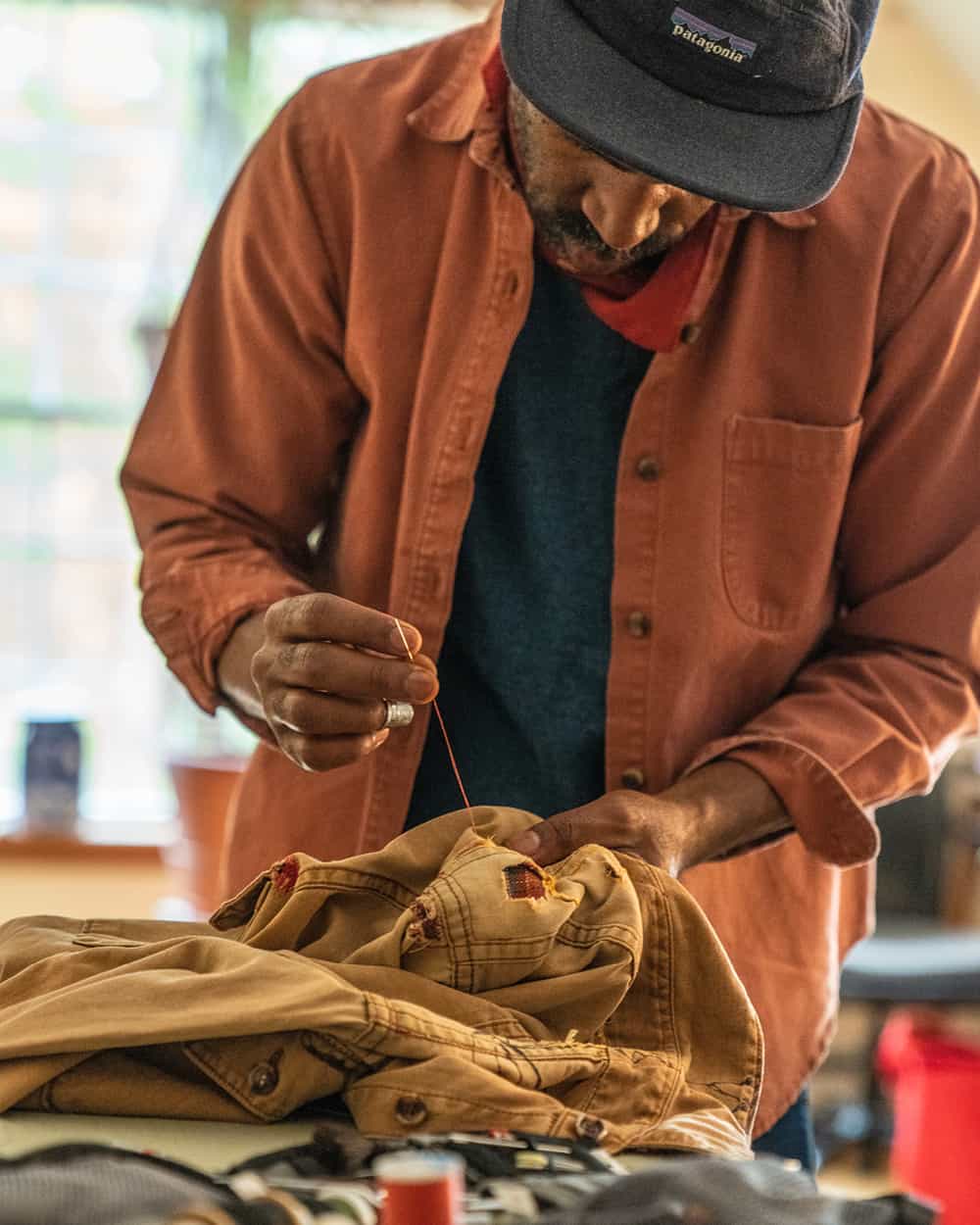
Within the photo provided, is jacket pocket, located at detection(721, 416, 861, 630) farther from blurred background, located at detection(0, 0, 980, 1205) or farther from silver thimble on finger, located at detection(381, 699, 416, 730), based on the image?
blurred background, located at detection(0, 0, 980, 1205)

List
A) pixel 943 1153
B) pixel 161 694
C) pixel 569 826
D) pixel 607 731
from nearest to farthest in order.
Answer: pixel 569 826 → pixel 607 731 → pixel 943 1153 → pixel 161 694

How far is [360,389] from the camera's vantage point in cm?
160

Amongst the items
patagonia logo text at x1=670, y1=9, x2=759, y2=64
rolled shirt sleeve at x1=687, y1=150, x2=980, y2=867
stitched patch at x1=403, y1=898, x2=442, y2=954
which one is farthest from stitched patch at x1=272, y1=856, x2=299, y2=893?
patagonia logo text at x1=670, y1=9, x2=759, y2=64

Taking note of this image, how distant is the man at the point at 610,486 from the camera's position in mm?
1518

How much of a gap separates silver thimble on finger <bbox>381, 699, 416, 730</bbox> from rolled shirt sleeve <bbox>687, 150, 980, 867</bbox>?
36 cm

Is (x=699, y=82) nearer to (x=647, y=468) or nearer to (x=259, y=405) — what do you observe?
(x=647, y=468)

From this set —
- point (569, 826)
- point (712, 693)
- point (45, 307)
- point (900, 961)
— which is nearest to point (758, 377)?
point (712, 693)

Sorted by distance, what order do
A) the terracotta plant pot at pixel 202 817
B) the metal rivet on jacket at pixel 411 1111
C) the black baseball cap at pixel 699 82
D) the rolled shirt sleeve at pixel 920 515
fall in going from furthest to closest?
the terracotta plant pot at pixel 202 817
the rolled shirt sleeve at pixel 920 515
the black baseball cap at pixel 699 82
the metal rivet on jacket at pixel 411 1111

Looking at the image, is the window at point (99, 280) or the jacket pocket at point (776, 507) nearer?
the jacket pocket at point (776, 507)

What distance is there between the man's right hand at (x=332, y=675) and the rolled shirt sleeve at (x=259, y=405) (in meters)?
0.23

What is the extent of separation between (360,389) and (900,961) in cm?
269

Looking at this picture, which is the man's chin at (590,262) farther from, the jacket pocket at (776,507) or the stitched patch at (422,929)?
the stitched patch at (422,929)

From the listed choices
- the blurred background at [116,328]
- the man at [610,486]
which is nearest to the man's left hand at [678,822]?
the man at [610,486]

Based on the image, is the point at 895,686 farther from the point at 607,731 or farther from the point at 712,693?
the point at 607,731
